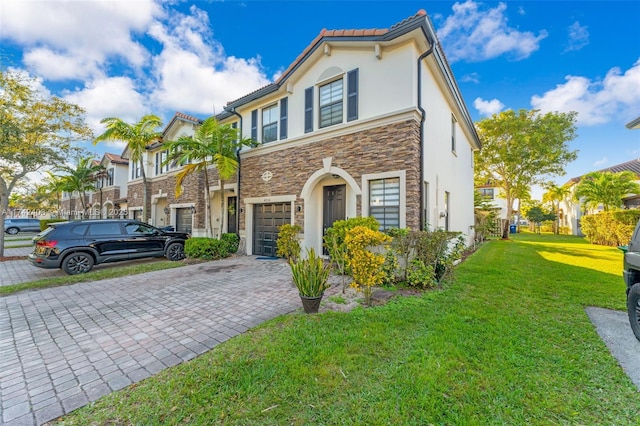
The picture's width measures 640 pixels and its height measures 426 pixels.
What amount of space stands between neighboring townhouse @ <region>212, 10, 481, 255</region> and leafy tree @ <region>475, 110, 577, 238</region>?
33.7ft

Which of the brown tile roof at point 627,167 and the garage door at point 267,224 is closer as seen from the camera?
the garage door at point 267,224

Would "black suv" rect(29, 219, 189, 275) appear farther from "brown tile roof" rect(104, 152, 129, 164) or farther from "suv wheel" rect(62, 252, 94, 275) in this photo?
"brown tile roof" rect(104, 152, 129, 164)

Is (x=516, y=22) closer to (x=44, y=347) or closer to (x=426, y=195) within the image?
(x=426, y=195)

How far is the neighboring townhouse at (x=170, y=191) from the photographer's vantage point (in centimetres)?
1379

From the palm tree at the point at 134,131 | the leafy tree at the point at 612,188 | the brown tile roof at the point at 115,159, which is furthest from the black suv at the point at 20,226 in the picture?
the leafy tree at the point at 612,188

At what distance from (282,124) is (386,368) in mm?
9904

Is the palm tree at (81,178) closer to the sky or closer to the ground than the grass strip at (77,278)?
closer to the sky

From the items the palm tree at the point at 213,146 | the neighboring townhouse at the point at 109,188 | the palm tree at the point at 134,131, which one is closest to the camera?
the palm tree at the point at 213,146

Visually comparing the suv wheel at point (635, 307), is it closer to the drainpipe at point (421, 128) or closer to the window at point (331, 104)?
the drainpipe at point (421, 128)

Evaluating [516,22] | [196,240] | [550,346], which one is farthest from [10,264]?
[516,22]

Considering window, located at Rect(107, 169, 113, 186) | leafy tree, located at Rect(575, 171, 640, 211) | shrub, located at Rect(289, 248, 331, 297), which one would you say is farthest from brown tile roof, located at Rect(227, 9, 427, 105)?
window, located at Rect(107, 169, 113, 186)

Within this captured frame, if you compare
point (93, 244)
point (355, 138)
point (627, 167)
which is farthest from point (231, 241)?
point (627, 167)

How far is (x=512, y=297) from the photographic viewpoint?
5598mm

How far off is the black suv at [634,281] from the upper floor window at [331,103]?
7.46 m
